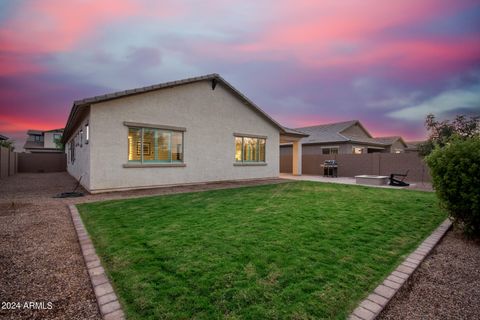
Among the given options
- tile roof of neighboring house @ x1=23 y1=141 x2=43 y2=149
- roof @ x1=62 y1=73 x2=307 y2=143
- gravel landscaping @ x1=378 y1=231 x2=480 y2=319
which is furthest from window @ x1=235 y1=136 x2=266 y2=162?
tile roof of neighboring house @ x1=23 y1=141 x2=43 y2=149

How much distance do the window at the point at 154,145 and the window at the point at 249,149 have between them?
12.7 feet

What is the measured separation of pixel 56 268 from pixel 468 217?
22.6 ft

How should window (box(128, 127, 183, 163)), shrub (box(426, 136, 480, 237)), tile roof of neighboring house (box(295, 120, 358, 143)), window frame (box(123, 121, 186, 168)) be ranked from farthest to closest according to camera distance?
tile roof of neighboring house (box(295, 120, 358, 143)) < window (box(128, 127, 183, 163)) < window frame (box(123, 121, 186, 168)) < shrub (box(426, 136, 480, 237))

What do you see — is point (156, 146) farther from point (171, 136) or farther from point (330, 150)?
point (330, 150)

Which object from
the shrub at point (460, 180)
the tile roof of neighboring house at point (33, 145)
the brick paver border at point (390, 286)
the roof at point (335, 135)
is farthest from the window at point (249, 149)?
the tile roof of neighboring house at point (33, 145)

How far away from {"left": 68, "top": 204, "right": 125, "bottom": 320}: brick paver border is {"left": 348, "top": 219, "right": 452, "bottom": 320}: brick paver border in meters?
2.13

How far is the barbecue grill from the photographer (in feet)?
62.3

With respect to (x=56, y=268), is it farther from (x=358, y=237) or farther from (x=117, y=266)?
(x=358, y=237)

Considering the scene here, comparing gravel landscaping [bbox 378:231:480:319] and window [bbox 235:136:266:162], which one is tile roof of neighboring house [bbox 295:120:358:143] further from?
gravel landscaping [bbox 378:231:480:319]

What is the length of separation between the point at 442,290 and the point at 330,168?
18027 mm

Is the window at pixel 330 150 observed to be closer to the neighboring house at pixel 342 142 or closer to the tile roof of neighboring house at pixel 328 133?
the neighboring house at pixel 342 142

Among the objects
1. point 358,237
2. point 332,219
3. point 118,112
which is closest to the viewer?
point 358,237

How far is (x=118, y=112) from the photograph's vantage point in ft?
31.3

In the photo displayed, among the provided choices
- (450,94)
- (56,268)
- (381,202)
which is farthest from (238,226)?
(450,94)
